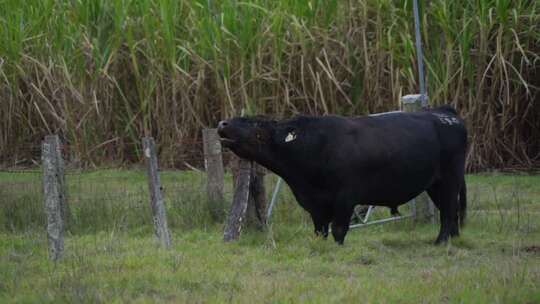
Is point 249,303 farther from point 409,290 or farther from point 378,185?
point 378,185

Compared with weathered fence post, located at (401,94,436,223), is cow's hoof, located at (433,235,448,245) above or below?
below

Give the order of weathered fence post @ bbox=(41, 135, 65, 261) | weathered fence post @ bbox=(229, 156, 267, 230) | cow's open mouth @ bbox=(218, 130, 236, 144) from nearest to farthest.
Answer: weathered fence post @ bbox=(41, 135, 65, 261) < cow's open mouth @ bbox=(218, 130, 236, 144) < weathered fence post @ bbox=(229, 156, 267, 230)

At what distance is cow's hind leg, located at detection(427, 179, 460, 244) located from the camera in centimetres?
983

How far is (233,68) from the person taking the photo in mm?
15078

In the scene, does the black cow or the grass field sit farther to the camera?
the black cow

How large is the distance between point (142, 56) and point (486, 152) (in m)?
4.96

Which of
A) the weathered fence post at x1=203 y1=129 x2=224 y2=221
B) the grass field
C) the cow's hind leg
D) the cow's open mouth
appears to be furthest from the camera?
the weathered fence post at x1=203 y1=129 x2=224 y2=221

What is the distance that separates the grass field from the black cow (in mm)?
328

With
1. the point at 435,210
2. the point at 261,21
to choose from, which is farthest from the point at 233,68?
the point at 435,210

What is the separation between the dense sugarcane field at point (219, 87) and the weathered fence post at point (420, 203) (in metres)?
0.11

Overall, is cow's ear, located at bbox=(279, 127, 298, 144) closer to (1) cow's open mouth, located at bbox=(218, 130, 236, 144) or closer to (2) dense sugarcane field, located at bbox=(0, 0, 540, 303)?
(1) cow's open mouth, located at bbox=(218, 130, 236, 144)

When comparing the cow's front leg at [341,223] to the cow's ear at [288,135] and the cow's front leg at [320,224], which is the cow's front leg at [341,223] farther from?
the cow's ear at [288,135]

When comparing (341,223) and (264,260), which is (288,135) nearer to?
(341,223)

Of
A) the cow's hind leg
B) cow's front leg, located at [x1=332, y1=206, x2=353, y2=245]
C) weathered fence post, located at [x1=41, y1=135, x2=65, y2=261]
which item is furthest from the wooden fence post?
weathered fence post, located at [x1=41, y1=135, x2=65, y2=261]
